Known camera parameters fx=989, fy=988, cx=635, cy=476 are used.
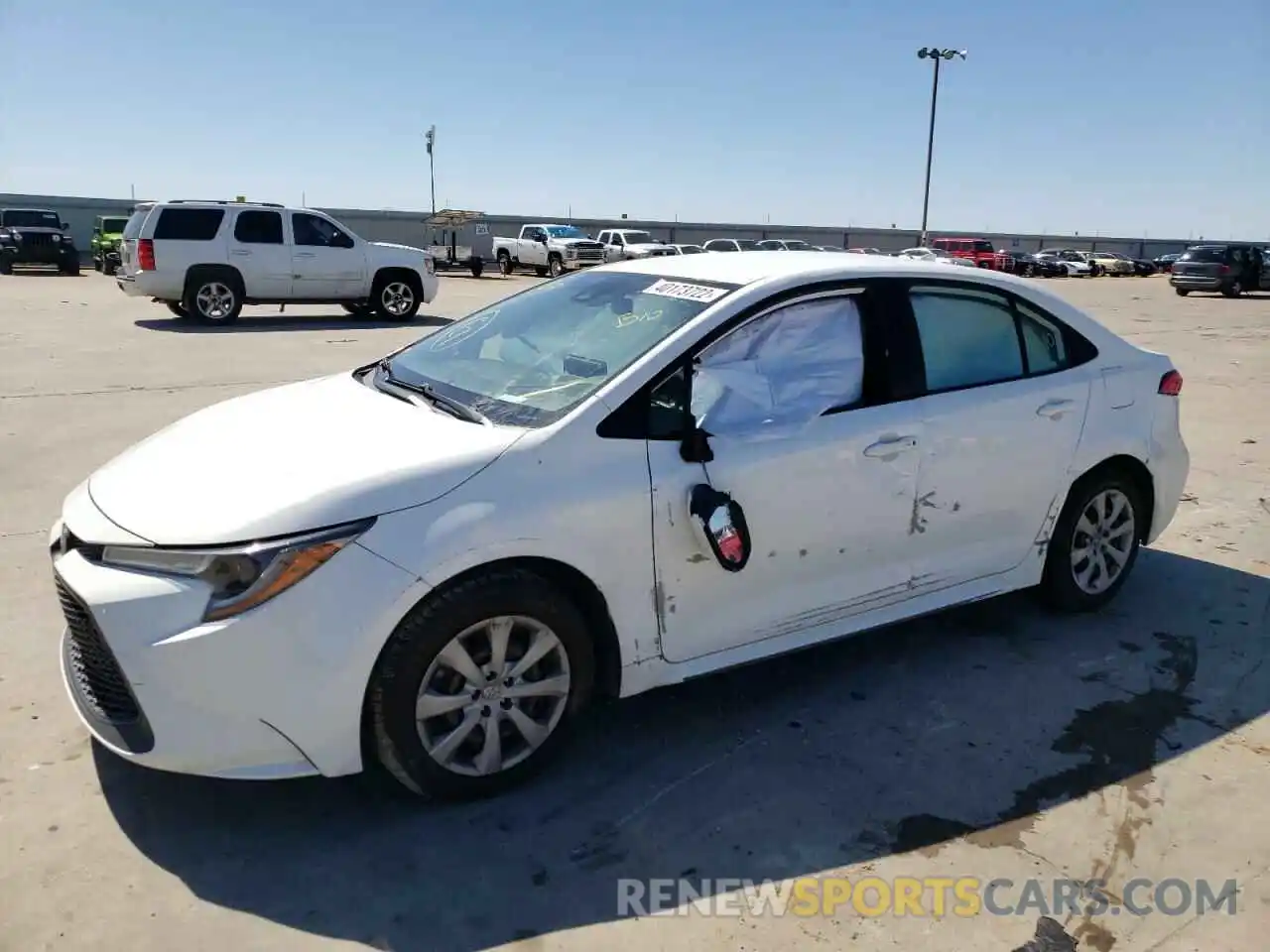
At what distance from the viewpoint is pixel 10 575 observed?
462cm

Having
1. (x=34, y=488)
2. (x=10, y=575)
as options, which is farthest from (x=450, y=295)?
(x=10, y=575)

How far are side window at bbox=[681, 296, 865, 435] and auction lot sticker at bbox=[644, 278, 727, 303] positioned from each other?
0.56 feet

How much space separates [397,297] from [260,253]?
237 cm

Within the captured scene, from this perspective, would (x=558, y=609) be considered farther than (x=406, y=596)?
Yes

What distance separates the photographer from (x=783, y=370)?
3.54m

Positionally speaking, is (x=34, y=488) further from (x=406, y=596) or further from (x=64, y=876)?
(x=406, y=596)

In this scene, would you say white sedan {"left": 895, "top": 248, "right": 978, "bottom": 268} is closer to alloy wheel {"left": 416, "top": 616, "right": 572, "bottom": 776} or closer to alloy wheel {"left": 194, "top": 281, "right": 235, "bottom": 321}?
alloy wheel {"left": 416, "top": 616, "right": 572, "bottom": 776}

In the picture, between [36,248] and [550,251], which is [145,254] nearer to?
[36,248]

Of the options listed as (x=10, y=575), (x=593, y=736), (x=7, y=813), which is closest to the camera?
(x=7, y=813)

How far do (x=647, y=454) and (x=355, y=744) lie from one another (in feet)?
3.98

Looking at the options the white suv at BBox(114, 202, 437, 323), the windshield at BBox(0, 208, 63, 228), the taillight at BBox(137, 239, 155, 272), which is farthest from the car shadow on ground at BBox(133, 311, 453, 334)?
the windshield at BBox(0, 208, 63, 228)

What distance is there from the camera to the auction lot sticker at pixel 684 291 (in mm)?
3498

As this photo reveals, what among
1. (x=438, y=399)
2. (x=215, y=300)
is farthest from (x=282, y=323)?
(x=438, y=399)

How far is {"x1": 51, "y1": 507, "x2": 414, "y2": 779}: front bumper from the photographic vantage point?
2566mm
